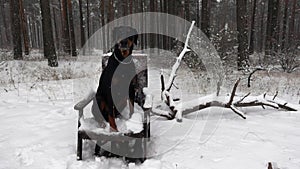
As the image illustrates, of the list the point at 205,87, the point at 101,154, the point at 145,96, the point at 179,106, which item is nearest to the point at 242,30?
the point at 205,87

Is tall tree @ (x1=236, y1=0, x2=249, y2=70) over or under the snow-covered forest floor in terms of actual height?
over

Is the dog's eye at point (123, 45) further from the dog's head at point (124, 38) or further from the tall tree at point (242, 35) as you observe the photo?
the tall tree at point (242, 35)

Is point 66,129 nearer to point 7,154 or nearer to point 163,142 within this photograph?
point 7,154

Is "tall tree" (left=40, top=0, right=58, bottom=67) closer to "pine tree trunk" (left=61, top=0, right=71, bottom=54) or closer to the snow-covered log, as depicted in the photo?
"pine tree trunk" (left=61, top=0, right=71, bottom=54)

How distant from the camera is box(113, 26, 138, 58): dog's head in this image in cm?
268

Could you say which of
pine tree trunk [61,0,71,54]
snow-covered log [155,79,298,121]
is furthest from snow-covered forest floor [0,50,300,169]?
pine tree trunk [61,0,71,54]

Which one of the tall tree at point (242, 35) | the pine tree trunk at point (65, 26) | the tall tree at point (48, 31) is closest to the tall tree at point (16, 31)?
the pine tree trunk at point (65, 26)

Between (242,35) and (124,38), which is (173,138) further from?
(242,35)

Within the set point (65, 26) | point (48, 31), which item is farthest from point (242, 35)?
point (65, 26)

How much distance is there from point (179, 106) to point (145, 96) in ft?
3.82

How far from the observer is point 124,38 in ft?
8.81

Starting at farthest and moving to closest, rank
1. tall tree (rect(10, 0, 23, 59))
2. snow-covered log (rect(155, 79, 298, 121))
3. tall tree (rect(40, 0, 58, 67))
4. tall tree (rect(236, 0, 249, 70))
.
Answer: tall tree (rect(10, 0, 23, 59)), tall tree (rect(40, 0, 58, 67)), tall tree (rect(236, 0, 249, 70)), snow-covered log (rect(155, 79, 298, 121))

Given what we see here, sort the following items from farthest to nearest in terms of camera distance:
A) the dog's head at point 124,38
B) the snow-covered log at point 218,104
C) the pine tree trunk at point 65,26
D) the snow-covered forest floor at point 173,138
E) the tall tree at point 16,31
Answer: the pine tree trunk at point 65,26 < the tall tree at point 16,31 < the snow-covered log at point 218,104 < the snow-covered forest floor at point 173,138 < the dog's head at point 124,38

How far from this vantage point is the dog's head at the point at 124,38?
268 cm
